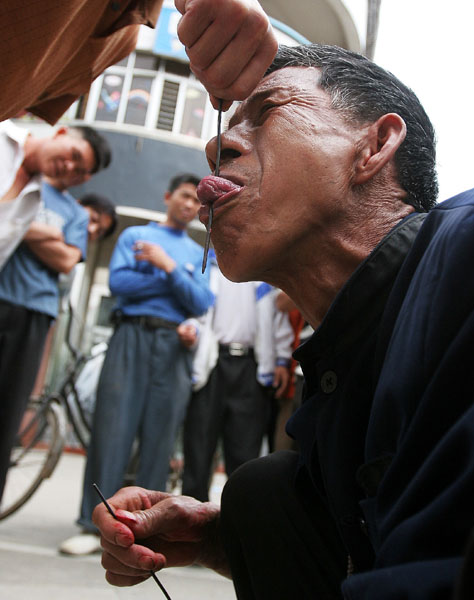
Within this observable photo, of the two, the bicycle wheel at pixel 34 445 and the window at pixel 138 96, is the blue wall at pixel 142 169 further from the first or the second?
the bicycle wheel at pixel 34 445

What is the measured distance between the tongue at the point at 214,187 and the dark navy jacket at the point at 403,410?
12.9 inches

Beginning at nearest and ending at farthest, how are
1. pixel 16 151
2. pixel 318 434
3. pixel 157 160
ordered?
pixel 318 434, pixel 16 151, pixel 157 160

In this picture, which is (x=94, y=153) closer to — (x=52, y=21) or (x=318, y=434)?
(x=52, y=21)

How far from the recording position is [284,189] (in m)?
1.07

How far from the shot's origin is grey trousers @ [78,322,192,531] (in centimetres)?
272

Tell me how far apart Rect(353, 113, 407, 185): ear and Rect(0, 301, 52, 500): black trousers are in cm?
180

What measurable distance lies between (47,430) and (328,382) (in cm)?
315

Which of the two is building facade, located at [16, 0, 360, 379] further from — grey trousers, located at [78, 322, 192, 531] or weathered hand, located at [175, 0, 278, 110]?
weathered hand, located at [175, 0, 278, 110]

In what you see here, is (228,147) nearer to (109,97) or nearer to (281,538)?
(281,538)

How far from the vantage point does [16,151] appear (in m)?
2.21

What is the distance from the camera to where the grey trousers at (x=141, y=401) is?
8.92 ft

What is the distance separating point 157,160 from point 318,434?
9.38 meters

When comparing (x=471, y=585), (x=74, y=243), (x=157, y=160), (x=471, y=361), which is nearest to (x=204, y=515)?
Answer: (x=471, y=361)

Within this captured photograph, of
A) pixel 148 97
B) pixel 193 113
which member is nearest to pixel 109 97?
pixel 148 97
